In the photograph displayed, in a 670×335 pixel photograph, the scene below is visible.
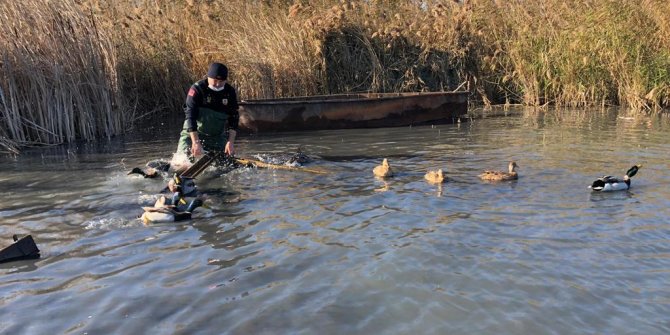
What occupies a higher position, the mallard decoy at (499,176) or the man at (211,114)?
the man at (211,114)

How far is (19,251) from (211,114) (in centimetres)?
434

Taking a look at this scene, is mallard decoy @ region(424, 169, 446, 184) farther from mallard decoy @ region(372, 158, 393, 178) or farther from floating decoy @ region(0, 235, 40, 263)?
floating decoy @ region(0, 235, 40, 263)

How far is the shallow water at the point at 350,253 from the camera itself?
4066 millimetres

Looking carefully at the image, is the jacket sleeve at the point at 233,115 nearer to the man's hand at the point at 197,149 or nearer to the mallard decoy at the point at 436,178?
the man's hand at the point at 197,149

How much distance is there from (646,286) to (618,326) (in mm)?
755

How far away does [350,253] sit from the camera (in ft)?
17.3

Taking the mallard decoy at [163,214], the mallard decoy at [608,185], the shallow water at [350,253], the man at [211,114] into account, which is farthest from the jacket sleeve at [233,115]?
the mallard decoy at [608,185]

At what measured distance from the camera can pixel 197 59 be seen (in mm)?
16547

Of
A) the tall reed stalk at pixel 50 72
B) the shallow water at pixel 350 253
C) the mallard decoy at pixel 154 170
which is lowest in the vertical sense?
the shallow water at pixel 350 253

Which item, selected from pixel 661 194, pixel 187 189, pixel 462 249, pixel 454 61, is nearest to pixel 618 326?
pixel 462 249

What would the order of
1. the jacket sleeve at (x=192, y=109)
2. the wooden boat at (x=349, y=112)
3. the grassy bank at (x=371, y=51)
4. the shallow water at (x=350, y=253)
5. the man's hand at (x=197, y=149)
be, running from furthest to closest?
the grassy bank at (x=371, y=51) → the wooden boat at (x=349, y=112) → the jacket sleeve at (x=192, y=109) → the man's hand at (x=197, y=149) → the shallow water at (x=350, y=253)

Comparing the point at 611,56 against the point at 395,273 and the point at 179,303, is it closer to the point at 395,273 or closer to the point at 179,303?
the point at 395,273

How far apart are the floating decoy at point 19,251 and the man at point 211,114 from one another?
343cm

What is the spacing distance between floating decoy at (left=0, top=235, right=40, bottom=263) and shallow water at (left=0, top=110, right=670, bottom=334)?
0.22 ft
